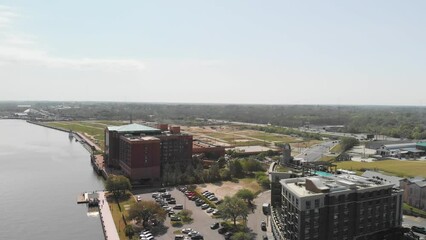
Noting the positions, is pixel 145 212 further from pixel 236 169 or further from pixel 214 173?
pixel 236 169

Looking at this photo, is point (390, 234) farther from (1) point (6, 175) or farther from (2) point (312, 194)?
(1) point (6, 175)

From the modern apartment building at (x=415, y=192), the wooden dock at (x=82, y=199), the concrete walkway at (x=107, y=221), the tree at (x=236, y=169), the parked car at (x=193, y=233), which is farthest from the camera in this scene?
the tree at (x=236, y=169)

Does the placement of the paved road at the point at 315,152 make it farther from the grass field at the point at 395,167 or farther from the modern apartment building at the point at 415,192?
the modern apartment building at the point at 415,192

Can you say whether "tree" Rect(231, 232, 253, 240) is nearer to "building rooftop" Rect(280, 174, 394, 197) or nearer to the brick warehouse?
"building rooftop" Rect(280, 174, 394, 197)

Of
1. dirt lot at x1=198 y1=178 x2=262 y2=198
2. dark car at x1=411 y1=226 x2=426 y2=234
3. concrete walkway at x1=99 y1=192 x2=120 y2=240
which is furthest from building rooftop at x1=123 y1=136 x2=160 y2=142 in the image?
dark car at x1=411 y1=226 x2=426 y2=234

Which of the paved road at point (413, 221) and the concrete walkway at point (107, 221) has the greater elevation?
the paved road at point (413, 221)

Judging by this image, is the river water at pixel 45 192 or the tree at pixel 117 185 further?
the tree at pixel 117 185

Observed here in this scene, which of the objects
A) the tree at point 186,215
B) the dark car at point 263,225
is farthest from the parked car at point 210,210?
the dark car at point 263,225
